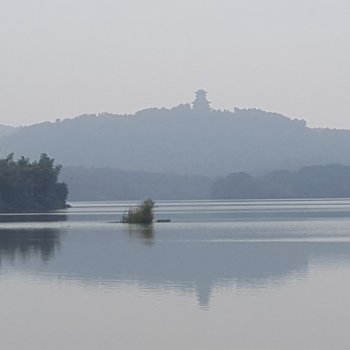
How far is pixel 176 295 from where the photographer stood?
24000 mm

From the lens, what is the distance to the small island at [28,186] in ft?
342

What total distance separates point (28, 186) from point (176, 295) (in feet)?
273

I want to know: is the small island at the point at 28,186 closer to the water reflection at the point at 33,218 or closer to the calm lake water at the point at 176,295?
the water reflection at the point at 33,218

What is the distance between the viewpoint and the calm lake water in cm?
1830

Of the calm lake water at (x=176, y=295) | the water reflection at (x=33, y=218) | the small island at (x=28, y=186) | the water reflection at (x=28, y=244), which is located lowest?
the calm lake water at (x=176, y=295)

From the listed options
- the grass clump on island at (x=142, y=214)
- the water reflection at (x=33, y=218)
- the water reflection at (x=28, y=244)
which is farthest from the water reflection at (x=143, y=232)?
the water reflection at (x=33, y=218)

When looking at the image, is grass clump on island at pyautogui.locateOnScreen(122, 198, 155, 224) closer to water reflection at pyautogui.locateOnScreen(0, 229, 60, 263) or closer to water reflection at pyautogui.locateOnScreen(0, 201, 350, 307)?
water reflection at pyautogui.locateOnScreen(0, 201, 350, 307)

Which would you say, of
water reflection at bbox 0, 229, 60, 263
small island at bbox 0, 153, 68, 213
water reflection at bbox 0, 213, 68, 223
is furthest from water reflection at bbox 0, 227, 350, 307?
small island at bbox 0, 153, 68, 213

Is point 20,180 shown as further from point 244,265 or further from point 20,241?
point 244,265

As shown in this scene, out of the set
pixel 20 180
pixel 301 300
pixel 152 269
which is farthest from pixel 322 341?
pixel 20 180

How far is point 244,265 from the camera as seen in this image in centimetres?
3164

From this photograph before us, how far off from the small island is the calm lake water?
6132cm

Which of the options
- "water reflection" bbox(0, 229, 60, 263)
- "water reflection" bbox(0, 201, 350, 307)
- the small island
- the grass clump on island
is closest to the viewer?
"water reflection" bbox(0, 201, 350, 307)

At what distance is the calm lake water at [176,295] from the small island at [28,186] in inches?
2414
